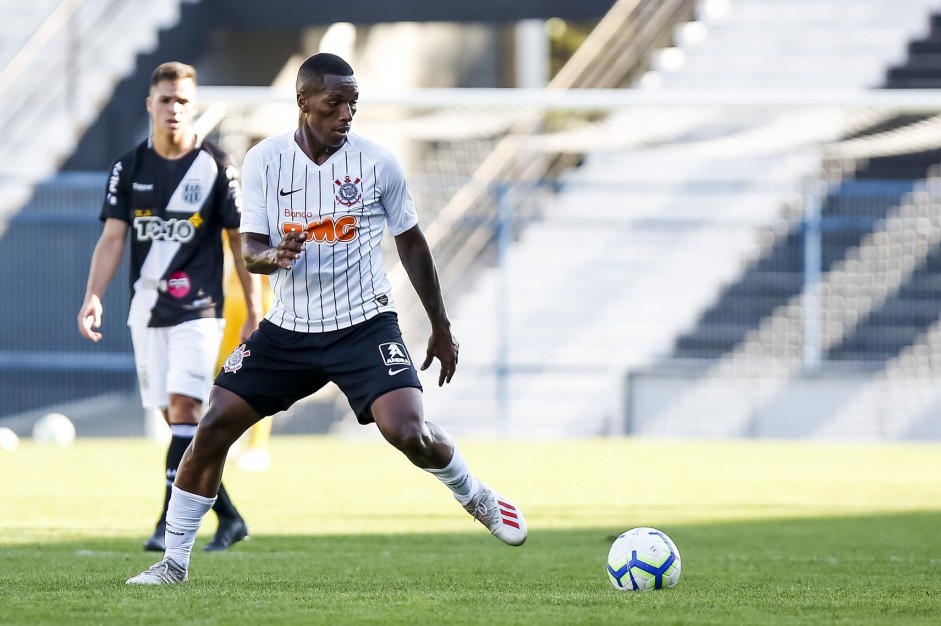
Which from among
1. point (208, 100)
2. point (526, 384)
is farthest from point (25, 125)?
point (526, 384)

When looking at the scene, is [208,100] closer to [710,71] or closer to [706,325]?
[706,325]

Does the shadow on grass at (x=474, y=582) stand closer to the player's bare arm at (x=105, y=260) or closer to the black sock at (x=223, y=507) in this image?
the black sock at (x=223, y=507)

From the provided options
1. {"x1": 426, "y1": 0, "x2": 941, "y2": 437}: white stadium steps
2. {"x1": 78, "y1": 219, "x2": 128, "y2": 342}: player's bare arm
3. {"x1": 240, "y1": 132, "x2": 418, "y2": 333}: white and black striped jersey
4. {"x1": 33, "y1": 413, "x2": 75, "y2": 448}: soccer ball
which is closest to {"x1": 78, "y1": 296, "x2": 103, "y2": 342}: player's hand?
{"x1": 78, "y1": 219, "x2": 128, "y2": 342}: player's bare arm

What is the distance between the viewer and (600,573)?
6.80 m

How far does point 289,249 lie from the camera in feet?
18.4

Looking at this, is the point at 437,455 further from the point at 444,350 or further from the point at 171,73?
the point at 171,73

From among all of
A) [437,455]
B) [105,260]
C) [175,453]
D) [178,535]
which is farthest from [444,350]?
[105,260]

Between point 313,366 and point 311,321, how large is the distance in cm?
17

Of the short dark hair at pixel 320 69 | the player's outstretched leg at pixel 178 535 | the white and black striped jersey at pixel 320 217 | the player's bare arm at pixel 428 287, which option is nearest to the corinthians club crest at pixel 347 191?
the white and black striped jersey at pixel 320 217

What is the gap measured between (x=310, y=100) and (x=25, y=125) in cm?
1649

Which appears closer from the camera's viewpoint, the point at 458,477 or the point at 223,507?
the point at 458,477

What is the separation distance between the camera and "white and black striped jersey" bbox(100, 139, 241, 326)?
25.1ft

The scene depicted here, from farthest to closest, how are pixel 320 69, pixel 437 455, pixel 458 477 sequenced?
pixel 458 477 < pixel 437 455 < pixel 320 69

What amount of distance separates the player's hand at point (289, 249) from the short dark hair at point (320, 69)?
0.63m
